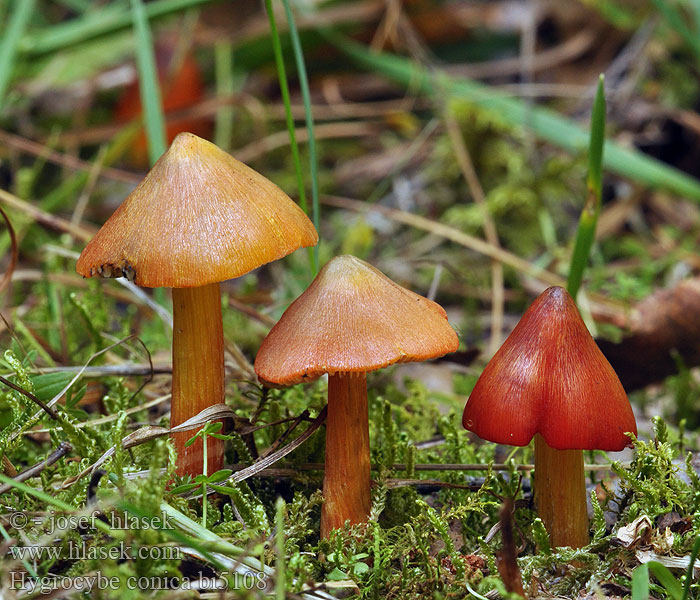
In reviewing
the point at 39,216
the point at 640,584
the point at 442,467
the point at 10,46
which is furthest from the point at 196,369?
the point at 10,46

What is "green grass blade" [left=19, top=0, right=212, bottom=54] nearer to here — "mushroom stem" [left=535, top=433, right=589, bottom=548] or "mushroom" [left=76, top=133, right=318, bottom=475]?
"mushroom" [left=76, top=133, right=318, bottom=475]

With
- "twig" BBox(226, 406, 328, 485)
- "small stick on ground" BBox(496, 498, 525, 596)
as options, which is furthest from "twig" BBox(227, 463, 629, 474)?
"small stick on ground" BBox(496, 498, 525, 596)

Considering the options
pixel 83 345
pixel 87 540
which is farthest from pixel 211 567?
pixel 83 345

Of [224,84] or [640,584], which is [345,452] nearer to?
[640,584]

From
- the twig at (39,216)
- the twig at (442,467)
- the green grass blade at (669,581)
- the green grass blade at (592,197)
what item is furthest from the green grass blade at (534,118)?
the green grass blade at (669,581)

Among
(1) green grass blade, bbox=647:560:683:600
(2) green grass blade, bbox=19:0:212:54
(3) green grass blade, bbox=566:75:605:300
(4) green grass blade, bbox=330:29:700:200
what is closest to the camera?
(1) green grass blade, bbox=647:560:683:600

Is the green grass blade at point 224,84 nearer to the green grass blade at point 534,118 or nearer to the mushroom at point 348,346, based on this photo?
the green grass blade at point 534,118
